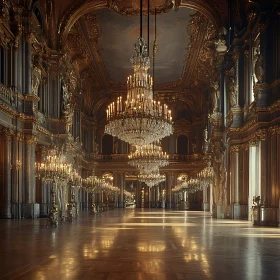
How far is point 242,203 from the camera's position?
76.4 ft

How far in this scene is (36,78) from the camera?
23.7 m

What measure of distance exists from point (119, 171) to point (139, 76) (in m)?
28.7

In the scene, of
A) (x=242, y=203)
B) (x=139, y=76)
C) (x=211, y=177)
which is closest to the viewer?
(x=139, y=76)

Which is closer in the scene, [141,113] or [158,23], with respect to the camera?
[141,113]

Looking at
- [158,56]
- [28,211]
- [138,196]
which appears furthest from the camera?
[138,196]

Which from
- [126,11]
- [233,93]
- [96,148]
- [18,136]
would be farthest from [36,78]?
[96,148]

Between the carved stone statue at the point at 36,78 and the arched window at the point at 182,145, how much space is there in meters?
25.1

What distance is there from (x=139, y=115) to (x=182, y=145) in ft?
103

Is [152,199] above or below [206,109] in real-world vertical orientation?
below

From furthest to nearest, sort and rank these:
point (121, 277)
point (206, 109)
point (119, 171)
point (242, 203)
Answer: point (119, 171)
point (206, 109)
point (242, 203)
point (121, 277)

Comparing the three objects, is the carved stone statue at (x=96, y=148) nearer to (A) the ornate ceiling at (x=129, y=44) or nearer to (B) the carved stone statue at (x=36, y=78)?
(A) the ornate ceiling at (x=129, y=44)

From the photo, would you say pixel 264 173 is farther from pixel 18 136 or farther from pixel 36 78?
pixel 36 78

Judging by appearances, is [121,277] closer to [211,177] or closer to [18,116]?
[18,116]

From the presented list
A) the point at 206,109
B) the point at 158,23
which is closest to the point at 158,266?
the point at 158,23
